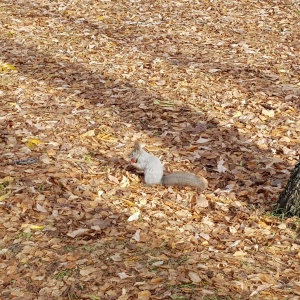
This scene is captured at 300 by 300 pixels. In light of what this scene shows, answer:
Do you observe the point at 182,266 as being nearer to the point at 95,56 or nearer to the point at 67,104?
the point at 67,104

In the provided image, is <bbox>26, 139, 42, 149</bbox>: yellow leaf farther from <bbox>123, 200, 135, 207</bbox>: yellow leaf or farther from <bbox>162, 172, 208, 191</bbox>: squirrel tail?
<bbox>162, 172, 208, 191</bbox>: squirrel tail

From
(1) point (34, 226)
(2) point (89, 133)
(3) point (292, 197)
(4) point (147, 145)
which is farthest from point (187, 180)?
(2) point (89, 133)

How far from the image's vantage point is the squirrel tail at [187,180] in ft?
16.8

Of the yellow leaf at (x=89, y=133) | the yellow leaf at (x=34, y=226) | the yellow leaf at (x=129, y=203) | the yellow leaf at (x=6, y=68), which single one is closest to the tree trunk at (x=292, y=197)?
the yellow leaf at (x=129, y=203)

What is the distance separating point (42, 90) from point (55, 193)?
287 cm

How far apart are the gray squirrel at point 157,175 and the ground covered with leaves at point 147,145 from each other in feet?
0.37

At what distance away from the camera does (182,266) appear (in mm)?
4105

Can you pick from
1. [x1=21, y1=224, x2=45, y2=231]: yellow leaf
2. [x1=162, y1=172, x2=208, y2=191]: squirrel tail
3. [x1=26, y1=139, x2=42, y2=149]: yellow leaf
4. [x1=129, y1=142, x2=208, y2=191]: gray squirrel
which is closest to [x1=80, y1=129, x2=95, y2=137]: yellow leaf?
[x1=26, y1=139, x2=42, y2=149]: yellow leaf

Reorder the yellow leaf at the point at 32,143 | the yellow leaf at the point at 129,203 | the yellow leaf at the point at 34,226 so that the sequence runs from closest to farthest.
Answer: the yellow leaf at the point at 34,226
the yellow leaf at the point at 129,203
the yellow leaf at the point at 32,143

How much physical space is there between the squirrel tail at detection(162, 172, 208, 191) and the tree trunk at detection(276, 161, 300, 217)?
2.63ft

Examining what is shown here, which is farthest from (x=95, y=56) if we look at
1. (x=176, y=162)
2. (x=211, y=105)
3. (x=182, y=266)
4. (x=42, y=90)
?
(x=182, y=266)

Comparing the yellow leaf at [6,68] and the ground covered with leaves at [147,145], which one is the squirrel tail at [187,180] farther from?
the yellow leaf at [6,68]

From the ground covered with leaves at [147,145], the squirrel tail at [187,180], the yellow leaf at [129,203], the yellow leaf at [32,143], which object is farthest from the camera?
the yellow leaf at [32,143]

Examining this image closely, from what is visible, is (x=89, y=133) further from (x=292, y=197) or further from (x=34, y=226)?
(x=292, y=197)
